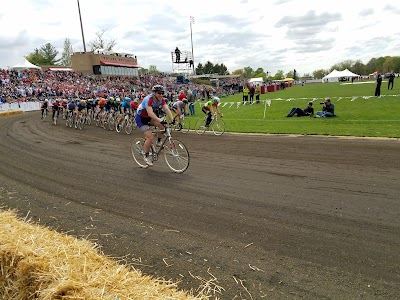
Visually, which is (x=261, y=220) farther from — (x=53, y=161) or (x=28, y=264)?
(x=53, y=161)

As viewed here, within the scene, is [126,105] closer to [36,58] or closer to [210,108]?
[210,108]

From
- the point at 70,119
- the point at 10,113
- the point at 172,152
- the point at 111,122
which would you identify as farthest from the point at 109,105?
the point at 10,113

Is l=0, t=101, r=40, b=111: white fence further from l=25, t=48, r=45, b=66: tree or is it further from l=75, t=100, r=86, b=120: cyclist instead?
l=25, t=48, r=45, b=66: tree

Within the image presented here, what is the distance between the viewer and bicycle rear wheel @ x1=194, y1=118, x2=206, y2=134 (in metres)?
16.1

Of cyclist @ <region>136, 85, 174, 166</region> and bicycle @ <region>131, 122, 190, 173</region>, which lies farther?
bicycle @ <region>131, 122, 190, 173</region>

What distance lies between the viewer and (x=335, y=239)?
4.28 metres

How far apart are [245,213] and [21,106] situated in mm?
38227

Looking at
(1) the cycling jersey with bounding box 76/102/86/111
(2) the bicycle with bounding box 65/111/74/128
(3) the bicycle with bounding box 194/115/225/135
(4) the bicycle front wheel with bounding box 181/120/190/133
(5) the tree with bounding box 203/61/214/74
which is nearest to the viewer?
(3) the bicycle with bounding box 194/115/225/135

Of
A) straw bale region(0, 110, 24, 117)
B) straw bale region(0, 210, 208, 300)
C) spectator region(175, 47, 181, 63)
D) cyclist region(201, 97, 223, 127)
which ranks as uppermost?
spectator region(175, 47, 181, 63)

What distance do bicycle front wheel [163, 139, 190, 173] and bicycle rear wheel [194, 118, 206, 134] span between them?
7.56 m

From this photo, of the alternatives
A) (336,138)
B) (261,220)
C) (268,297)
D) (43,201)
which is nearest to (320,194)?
(261,220)

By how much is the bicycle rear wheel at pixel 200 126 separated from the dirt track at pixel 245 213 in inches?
Answer: 233

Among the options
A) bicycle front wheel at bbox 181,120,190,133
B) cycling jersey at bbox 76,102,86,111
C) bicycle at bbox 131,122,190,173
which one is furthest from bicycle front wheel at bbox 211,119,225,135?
cycling jersey at bbox 76,102,86,111

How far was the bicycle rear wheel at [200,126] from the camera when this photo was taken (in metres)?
16.1
